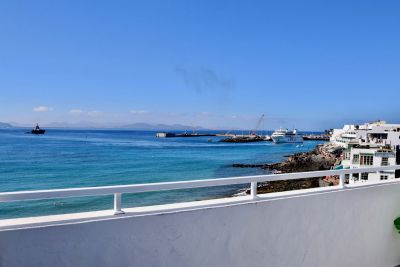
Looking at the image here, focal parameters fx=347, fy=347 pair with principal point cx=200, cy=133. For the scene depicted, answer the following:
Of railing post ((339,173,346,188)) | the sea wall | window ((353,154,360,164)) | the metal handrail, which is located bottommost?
window ((353,154,360,164))

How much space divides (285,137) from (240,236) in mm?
109488

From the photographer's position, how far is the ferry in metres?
104

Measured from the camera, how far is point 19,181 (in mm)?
26375

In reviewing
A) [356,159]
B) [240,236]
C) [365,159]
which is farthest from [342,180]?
[356,159]

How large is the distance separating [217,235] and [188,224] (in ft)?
0.89

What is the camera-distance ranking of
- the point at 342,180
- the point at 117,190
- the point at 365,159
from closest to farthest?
the point at 117,190 → the point at 342,180 → the point at 365,159

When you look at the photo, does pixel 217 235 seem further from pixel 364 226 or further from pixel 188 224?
pixel 364 226

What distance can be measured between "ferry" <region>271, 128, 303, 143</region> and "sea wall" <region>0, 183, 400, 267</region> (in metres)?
100

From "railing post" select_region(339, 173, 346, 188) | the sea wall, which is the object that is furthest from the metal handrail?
"railing post" select_region(339, 173, 346, 188)

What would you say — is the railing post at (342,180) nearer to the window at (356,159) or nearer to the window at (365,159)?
the window at (365,159)

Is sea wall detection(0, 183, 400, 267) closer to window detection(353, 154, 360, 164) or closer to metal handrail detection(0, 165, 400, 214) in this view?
metal handrail detection(0, 165, 400, 214)

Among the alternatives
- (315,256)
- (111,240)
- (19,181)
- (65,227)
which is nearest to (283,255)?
(315,256)

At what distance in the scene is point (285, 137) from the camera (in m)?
109

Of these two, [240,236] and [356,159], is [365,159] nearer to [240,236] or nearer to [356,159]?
[356,159]
